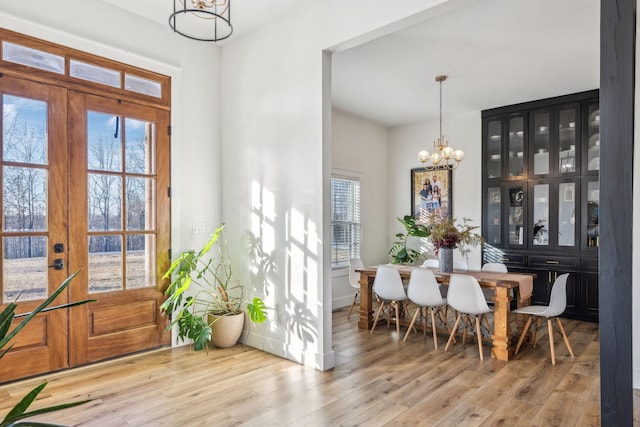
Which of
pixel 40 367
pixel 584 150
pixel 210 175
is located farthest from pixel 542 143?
pixel 40 367

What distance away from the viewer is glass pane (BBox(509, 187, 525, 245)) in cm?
585

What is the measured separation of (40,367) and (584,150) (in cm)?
644

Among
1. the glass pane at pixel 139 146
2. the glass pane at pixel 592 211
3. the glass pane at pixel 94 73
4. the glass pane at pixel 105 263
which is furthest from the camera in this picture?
the glass pane at pixel 592 211

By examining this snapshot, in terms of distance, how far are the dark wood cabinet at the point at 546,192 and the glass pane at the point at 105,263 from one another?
502 cm

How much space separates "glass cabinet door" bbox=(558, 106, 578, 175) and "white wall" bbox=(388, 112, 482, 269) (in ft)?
3.59

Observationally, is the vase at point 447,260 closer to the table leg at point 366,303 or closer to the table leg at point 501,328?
the table leg at point 501,328

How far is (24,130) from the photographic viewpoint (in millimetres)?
3160

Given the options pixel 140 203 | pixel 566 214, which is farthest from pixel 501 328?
pixel 140 203

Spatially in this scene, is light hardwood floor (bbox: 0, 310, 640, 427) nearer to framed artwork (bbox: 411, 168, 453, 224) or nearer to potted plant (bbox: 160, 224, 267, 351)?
potted plant (bbox: 160, 224, 267, 351)

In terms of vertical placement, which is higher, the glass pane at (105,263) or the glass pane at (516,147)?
the glass pane at (516,147)

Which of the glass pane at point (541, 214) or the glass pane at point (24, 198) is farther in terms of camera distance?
the glass pane at point (541, 214)

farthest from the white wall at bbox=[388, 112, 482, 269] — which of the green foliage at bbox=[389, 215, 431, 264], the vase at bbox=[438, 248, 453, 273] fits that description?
the vase at bbox=[438, 248, 453, 273]

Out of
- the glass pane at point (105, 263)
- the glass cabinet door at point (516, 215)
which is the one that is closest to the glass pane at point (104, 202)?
the glass pane at point (105, 263)

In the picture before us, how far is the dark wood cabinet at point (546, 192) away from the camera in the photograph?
5293 millimetres
